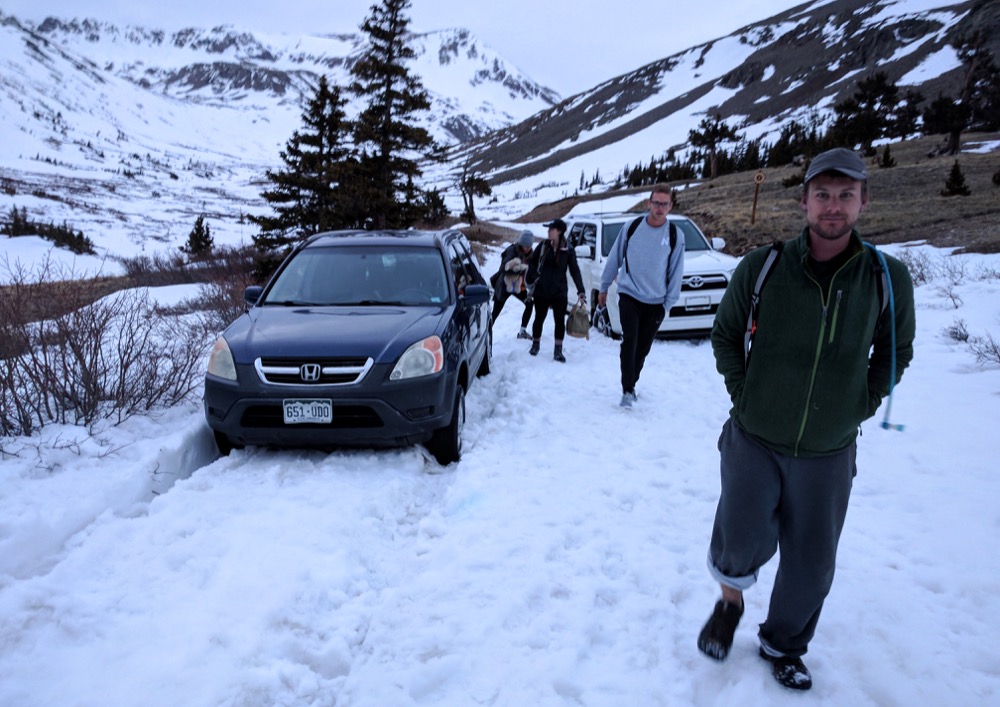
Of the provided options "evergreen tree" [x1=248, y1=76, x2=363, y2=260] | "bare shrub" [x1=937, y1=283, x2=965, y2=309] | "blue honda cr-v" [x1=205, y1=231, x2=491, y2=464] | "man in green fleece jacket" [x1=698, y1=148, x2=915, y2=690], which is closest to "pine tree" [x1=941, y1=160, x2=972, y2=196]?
"bare shrub" [x1=937, y1=283, x2=965, y2=309]

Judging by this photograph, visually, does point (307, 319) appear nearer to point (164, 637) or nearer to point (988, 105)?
point (164, 637)

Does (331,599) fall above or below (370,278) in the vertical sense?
below

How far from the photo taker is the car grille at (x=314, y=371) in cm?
433

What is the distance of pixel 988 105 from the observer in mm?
37156

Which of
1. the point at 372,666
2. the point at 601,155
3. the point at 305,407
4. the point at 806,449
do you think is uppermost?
the point at 601,155

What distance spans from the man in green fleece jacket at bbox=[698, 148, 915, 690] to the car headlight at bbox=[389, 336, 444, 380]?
2.41m

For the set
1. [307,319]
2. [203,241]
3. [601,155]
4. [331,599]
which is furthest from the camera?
[601,155]

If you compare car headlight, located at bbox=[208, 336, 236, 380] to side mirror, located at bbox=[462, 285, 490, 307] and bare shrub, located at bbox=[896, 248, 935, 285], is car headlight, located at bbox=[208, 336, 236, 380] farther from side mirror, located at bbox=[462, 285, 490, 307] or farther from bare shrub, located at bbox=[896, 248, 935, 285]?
bare shrub, located at bbox=[896, 248, 935, 285]

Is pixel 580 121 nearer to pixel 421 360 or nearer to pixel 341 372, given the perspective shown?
pixel 421 360

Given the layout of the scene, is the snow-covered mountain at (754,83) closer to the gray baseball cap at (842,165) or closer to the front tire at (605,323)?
the front tire at (605,323)

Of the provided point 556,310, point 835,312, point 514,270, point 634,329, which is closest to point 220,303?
point 514,270

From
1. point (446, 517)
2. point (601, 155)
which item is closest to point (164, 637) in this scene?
point (446, 517)

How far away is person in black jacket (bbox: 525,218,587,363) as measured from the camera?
793cm

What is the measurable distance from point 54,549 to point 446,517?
7.38 ft
